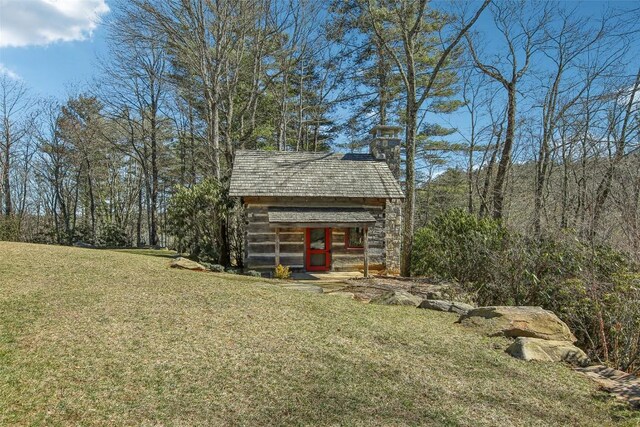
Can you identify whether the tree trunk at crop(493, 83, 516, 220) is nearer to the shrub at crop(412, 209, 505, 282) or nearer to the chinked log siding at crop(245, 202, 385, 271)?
the shrub at crop(412, 209, 505, 282)

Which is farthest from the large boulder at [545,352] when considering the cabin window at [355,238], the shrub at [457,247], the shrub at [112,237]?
the shrub at [112,237]

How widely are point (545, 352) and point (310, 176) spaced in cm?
1078

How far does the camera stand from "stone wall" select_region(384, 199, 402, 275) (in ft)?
49.8

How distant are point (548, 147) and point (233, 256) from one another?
50.0ft

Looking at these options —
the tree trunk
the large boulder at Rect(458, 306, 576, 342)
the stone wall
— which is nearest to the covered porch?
the stone wall

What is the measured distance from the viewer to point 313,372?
4.48 meters

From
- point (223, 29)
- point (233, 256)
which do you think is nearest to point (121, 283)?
point (233, 256)

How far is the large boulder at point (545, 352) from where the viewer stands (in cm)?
524

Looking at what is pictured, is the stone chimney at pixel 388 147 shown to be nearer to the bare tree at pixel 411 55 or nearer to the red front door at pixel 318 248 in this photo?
the bare tree at pixel 411 55

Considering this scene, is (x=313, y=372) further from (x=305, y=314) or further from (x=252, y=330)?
(x=305, y=314)

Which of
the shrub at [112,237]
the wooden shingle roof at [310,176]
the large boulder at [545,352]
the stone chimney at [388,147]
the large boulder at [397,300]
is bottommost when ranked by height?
the large boulder at [545,352]

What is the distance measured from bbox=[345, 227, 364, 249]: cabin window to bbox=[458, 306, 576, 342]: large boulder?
8.16 m

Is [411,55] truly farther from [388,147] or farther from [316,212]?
[316,212]

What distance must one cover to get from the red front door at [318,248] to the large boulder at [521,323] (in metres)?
8.02
